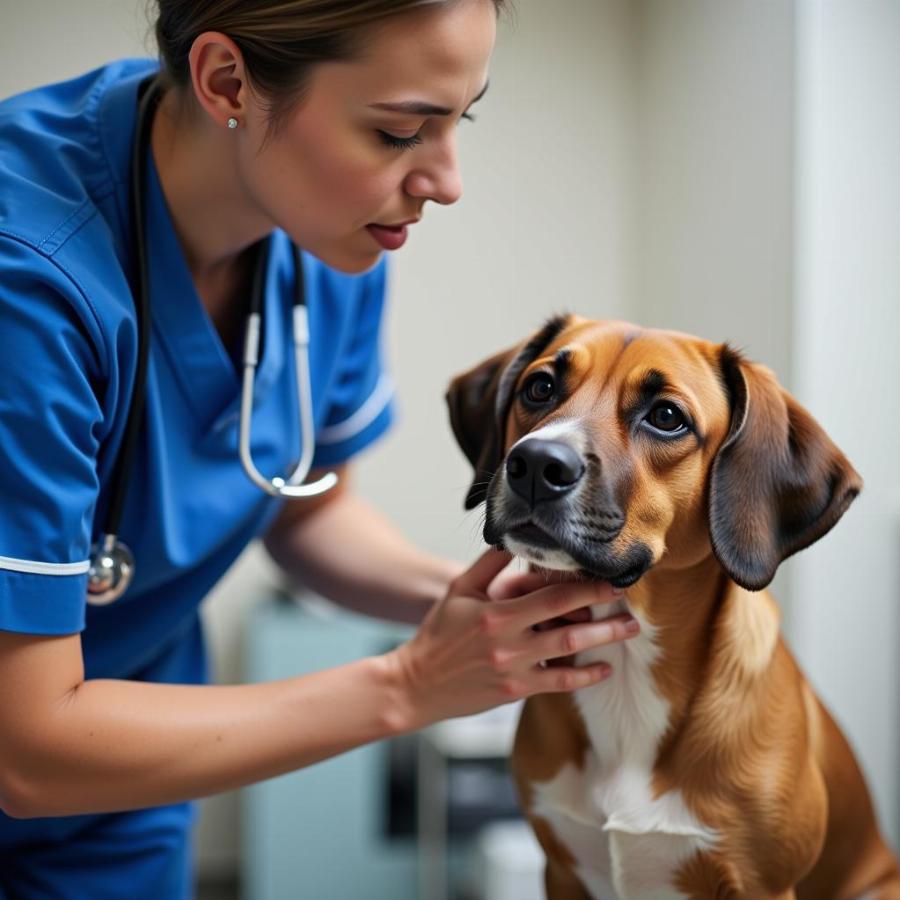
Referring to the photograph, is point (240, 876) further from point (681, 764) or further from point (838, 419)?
point (681, 764)

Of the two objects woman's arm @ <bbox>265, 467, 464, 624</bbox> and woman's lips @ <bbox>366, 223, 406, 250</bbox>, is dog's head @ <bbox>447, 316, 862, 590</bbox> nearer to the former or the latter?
woman's lips @ <bbox>366, 223, 406, 250</bbox>

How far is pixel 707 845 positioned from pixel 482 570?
329 millimetres

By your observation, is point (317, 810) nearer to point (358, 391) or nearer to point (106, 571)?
point (358, 391)

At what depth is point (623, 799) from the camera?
1076mm

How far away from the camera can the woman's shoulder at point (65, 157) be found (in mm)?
1048

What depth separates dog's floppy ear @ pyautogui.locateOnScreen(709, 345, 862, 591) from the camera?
1036mm

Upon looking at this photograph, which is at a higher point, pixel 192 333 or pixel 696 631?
pixel 192 333

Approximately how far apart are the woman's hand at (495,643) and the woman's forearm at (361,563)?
1.06ft

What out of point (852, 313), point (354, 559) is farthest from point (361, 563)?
point (852, 313)

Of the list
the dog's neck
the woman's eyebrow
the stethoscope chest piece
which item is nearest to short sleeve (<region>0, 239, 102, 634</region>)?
the stethoscope chest piece

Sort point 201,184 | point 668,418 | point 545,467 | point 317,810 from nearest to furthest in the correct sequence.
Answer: point 545,467 < point 668,418 < point 201,184 < point 317,810

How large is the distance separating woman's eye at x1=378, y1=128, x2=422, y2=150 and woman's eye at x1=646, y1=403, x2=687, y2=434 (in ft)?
1.12

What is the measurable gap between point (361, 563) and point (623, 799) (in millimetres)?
551

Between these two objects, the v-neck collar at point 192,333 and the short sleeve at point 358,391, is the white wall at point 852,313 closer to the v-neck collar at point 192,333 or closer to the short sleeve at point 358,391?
the short sleeve at point 358,391
